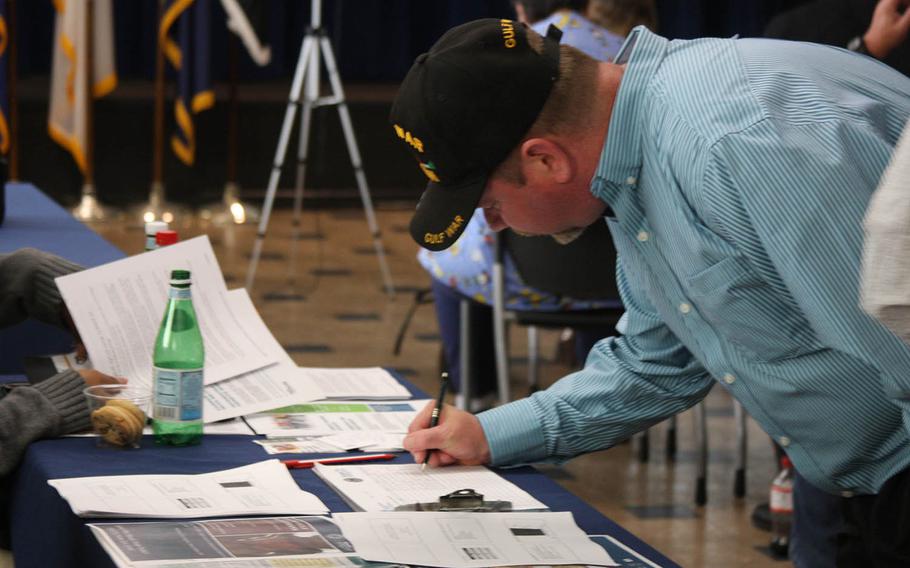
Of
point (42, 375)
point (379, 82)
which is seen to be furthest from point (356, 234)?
point (42, 375)

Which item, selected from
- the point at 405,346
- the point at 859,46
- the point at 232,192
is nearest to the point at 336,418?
the point at 859,46

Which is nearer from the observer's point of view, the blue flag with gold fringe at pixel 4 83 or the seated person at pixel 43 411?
the seated person at pixel 43 411

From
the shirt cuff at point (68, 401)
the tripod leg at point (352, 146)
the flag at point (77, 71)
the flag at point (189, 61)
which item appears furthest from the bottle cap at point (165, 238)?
the flag at point (189, 61)

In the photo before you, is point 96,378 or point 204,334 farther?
point 204,334

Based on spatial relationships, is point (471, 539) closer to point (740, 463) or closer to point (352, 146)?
point (740, 463)

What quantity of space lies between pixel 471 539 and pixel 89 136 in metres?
6.56

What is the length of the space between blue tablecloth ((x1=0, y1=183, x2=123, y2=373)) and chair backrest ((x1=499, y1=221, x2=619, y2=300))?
3.43 feet

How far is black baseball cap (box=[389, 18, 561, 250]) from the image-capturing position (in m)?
1.59

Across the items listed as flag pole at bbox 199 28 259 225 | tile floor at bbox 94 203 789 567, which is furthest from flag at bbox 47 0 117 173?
flag pole at bbox 199 28 259 225

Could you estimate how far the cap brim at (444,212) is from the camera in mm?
1646

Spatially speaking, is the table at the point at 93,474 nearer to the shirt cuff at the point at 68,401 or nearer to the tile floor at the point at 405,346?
the shirt cuff at the point at 68,401

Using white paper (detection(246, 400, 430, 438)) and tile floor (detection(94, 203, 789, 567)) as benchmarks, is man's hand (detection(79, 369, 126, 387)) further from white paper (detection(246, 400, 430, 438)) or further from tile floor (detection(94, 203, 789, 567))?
tile floor (detection(94, 203, 789, 567))

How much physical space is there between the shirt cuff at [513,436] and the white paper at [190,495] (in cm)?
29

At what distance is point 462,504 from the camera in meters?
1.67
